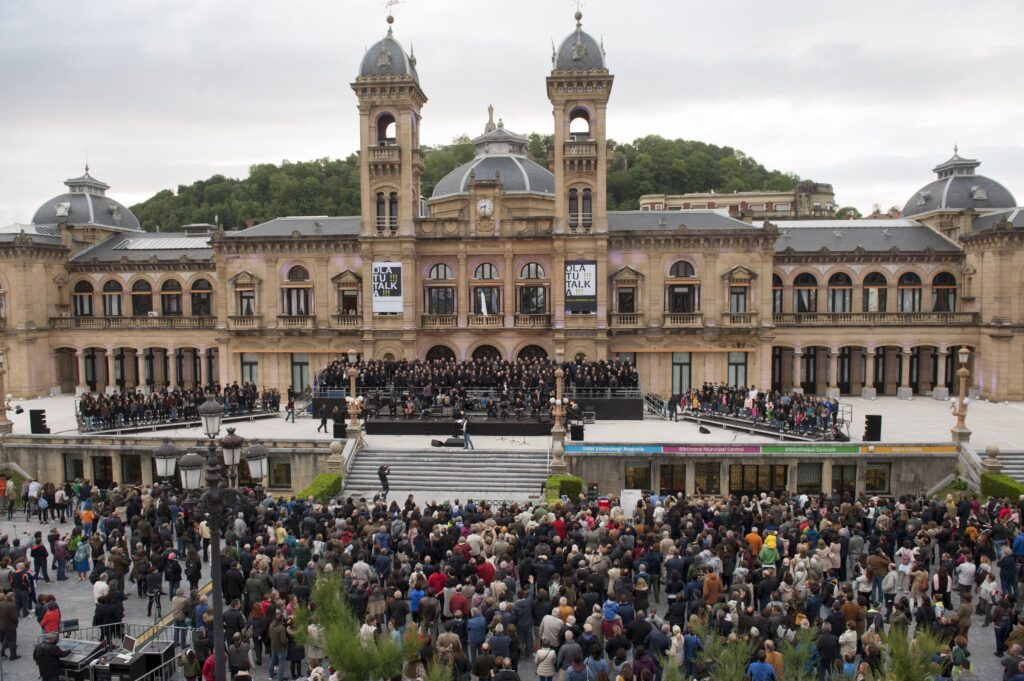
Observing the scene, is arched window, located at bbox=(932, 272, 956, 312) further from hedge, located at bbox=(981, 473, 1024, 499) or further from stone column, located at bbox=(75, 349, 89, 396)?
stone column, located at bbox=(75, 349, 89, 396)

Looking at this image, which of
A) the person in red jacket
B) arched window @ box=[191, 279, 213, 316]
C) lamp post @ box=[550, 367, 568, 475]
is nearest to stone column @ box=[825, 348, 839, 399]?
lamp post @ box=[550, 367, 568, 475]

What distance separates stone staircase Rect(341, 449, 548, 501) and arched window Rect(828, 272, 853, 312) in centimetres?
2819

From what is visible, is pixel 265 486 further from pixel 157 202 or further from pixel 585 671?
pixel 157 202

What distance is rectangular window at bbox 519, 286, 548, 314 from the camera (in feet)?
169

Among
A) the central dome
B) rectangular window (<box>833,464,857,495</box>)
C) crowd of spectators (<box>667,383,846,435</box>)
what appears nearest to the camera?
rectangular window (<box>833,464,857,495</box>)

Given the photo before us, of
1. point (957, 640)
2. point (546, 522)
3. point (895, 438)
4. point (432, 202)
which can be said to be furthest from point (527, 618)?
point (432, 202)

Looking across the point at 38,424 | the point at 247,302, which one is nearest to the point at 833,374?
the point at 247,302

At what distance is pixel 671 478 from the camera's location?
36000 mm

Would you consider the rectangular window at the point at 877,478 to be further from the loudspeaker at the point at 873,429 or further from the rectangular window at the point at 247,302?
the rectangular window at the point at 247,302

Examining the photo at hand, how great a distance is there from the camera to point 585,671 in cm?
1452

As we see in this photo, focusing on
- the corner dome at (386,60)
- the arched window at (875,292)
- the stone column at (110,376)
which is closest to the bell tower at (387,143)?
the corner dome at (386,60)

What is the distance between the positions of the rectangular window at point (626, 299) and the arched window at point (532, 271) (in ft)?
16.1

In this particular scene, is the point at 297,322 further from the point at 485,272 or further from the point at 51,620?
the point at 51,620

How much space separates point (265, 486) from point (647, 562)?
21645mm
